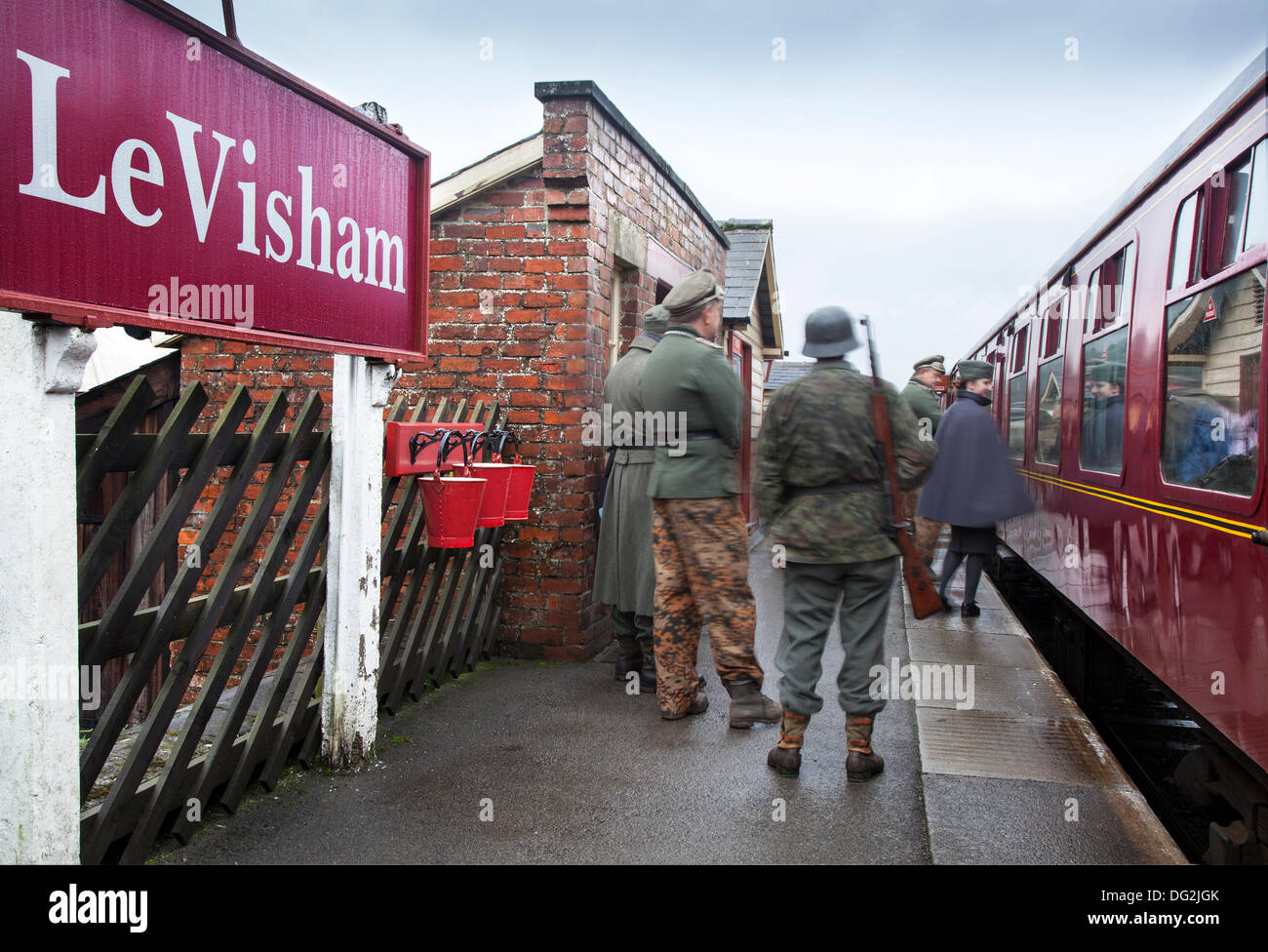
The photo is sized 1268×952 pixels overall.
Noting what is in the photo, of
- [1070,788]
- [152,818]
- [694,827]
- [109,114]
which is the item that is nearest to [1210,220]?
[1070,788]

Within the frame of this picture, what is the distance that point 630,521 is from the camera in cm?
540

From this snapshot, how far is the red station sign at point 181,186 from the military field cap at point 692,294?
1.29 metres

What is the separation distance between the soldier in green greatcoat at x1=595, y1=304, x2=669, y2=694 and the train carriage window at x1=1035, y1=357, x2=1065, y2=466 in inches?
142

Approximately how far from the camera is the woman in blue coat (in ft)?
23.5

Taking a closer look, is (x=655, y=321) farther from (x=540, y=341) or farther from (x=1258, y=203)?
(x=1258, y=203)

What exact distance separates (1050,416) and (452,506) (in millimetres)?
5563

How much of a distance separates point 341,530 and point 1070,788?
3015 mm

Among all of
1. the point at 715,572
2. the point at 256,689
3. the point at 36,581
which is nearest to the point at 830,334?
the point at 715,572

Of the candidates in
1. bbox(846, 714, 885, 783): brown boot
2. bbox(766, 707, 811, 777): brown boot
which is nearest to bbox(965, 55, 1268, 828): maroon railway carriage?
bbox(846, 714, 885, 783): brown boot

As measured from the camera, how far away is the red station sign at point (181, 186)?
229 cm

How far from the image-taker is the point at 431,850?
3.30 meters

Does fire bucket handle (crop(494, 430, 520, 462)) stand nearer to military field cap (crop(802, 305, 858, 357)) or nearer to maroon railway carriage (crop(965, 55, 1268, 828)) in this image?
military field cap (crop(802, 305, 858, 357))

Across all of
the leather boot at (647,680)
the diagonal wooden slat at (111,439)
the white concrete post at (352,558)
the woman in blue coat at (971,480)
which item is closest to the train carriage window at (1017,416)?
the woman in blue coat at (971,480)

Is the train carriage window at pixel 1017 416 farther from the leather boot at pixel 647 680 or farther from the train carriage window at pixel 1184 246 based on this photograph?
the leather boot at pixel 647 680
